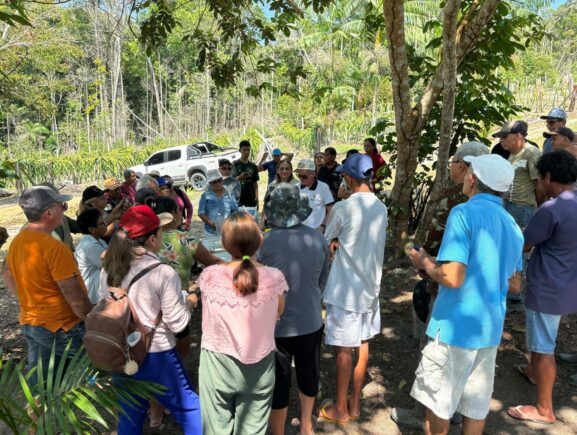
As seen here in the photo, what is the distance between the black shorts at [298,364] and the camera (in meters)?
2.54

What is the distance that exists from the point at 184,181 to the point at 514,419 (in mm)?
15214

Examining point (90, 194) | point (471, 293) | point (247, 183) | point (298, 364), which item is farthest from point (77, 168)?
point (471, 293)

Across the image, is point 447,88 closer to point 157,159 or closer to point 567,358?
point 567,358

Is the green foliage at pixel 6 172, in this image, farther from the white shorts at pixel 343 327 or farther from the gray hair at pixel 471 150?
the gray hair at pixel 471 150

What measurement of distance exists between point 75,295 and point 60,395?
677 millimetres

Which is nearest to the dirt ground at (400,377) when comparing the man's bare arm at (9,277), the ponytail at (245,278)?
the man's bare arm at (9,277)

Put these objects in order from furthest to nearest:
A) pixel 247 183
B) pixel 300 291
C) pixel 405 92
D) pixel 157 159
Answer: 1. pixel 157 159
2. pixel 247 183
3. pixel 405 92
4. pixel 300 291

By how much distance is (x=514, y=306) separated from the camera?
425cm

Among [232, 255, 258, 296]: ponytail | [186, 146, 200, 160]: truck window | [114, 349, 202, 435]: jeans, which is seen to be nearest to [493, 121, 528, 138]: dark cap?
[232, 255, 258, 296]: ponytail

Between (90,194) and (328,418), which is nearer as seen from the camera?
(328,418)

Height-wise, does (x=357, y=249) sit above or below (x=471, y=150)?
below

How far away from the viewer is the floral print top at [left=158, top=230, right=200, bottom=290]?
277 cm

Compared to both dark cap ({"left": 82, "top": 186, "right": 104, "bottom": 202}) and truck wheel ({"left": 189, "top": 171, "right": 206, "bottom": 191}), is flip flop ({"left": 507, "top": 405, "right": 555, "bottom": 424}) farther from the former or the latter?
truck wheel ({"left": 189, "top": 171, "right": 206, "bottom": 191})

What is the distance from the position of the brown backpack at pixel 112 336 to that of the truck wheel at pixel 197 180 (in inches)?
563
